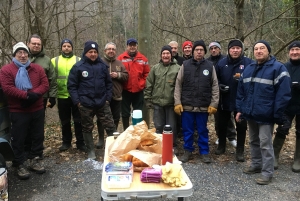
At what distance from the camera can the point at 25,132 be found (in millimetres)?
4660

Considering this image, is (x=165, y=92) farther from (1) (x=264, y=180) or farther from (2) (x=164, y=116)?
(1) (x=264, y=180)

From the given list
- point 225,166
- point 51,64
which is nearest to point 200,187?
point 225,166

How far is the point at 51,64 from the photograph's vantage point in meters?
5.42

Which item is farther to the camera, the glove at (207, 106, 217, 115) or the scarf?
the glove at (207, 106, 217, 115)

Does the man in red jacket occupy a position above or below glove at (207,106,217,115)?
above

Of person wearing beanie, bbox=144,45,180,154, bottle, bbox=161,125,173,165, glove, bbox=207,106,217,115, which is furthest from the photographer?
person wearing beanie, bbox=144,45,180,154

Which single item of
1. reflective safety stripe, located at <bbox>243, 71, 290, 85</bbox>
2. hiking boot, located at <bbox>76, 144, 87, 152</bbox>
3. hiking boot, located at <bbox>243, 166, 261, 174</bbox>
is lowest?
hiking boot, located at <bbox>243, 166, 261, 174</bbox>

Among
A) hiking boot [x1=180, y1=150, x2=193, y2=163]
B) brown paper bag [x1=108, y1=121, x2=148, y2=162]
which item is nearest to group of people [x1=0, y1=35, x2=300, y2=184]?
hiking boot [x1=180, y1=150, x2=193, y2=163]

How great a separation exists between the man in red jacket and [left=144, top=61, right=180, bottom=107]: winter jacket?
0.52m

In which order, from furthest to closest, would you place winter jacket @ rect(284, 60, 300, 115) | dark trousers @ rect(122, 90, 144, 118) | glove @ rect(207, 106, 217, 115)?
dark trousers @ rect(122, 90, 144, 118)
glove @ rect(207, 106, 217, 115)
winter jacket @ rect(284, 60, 300, 115)

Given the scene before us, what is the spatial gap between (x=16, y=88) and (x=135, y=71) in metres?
2.44

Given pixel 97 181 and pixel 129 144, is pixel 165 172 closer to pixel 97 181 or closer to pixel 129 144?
pixel 129 144

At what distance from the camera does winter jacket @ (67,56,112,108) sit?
5.15 metres

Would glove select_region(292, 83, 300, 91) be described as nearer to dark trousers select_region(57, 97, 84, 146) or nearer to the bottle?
the bottle
